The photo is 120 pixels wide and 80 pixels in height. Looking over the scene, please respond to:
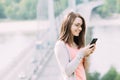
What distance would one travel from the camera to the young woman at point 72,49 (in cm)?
110

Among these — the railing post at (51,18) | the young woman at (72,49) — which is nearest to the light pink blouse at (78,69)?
the young woman at (72,49)

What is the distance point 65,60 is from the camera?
3.65ft

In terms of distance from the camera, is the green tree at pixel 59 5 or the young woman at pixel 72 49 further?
the green tree at pixel 59 5

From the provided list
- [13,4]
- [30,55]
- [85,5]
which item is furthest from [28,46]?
[85,5]

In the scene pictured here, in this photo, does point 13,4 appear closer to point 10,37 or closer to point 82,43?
point 10,37

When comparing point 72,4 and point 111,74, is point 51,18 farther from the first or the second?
point 111,74

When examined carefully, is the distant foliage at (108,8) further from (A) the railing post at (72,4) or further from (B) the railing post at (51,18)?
(B) the railing post at (51,18)

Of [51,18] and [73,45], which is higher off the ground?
[73,45]

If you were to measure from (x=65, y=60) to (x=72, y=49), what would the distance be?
0.05 meters

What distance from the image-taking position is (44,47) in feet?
9.48

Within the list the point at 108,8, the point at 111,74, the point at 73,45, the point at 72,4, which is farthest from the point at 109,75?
the point at 73,45

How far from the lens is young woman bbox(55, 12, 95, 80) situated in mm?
1102

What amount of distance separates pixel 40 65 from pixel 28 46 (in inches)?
8.4

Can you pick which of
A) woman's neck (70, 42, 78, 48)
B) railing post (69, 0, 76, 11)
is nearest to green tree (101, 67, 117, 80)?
railing post (69, 0, 76, 11)
